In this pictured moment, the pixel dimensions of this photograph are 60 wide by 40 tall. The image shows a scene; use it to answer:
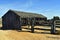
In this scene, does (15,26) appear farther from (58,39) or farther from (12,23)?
(58,39)

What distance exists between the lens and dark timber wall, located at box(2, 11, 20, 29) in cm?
3066

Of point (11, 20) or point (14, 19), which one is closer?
point (14, 19)

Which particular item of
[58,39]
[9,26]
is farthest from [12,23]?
[58,39]

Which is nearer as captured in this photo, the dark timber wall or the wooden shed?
the wooden shed

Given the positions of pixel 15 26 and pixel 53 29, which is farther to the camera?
pixel 15 26

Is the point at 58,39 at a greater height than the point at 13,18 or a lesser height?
lesser

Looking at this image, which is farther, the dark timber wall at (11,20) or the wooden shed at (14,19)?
the dark timber wall at (11,20)

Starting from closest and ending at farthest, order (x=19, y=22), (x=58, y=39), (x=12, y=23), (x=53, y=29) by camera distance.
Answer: (x=58, y=39), (x=53, y=29), (x=19, y=22), (x=12, y=23)

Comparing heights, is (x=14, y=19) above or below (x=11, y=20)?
above

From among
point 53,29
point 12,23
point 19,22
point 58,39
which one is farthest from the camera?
point 12,23

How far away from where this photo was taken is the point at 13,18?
105ft

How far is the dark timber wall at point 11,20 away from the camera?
30659mm

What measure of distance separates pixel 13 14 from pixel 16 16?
1.29 meters

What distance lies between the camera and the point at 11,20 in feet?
107
